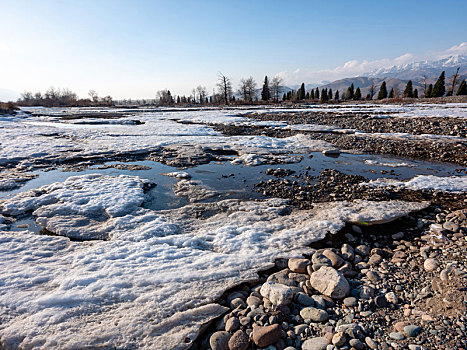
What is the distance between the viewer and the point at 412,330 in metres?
2.13

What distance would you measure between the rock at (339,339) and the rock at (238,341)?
807 mm

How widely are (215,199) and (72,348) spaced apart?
3.82 metres

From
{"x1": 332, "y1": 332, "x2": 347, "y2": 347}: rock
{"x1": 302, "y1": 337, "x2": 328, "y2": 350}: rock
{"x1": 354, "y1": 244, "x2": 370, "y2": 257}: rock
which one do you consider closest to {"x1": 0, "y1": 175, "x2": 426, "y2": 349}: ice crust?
{"x1": 354, "y1": 244, "x2": 370, "y2": 257}: rock

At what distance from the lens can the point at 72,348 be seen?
217 cm

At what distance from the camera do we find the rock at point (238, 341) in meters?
2.20

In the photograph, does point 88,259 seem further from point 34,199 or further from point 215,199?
point 34,199

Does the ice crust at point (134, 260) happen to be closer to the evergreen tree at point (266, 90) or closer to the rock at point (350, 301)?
the rock at point (350, 301)

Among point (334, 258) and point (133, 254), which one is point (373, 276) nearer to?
point (334, 258)

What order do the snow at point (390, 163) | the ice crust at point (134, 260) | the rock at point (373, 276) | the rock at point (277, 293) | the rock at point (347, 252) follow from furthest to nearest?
the snow at point (390, 163) < the rock at point (347, 252) < the rock at point (373, 276) < the rock at point (277, 293) < the ice crust at point (134, 260)

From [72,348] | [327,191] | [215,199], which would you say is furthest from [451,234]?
[72,348]

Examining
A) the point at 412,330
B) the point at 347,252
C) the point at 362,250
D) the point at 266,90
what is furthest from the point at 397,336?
the point at 266,90

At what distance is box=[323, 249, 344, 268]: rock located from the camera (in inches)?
129

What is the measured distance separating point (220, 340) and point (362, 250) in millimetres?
2559

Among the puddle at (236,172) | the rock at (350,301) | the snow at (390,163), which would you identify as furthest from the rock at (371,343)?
the snow at (390,163)
